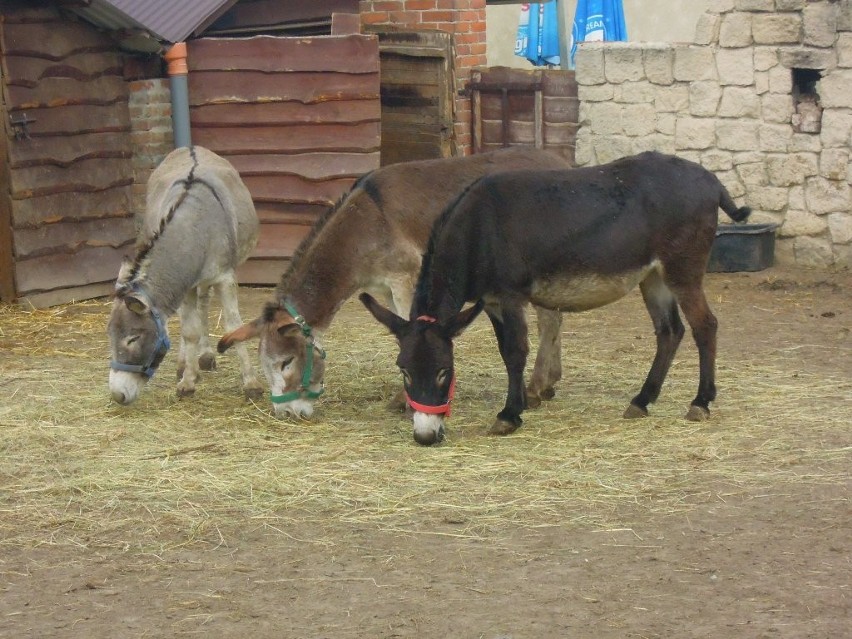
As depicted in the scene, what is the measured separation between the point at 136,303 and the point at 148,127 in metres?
4.80

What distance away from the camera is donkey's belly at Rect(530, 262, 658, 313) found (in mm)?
6516

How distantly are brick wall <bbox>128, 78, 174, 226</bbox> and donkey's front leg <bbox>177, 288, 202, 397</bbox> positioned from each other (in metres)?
3.93

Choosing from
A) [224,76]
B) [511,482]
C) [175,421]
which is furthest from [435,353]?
[224,76]

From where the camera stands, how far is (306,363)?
21.9 ft

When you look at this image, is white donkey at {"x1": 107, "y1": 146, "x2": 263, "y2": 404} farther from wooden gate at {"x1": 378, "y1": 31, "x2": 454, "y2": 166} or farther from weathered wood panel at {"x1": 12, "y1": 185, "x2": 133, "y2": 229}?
wooden gate at {"x1": 378, "y1": 31, "x2": 454, "y2": 166}

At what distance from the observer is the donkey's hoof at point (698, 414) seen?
6.59m

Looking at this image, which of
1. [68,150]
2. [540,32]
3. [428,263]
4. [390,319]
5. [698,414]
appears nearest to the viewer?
[390,319]

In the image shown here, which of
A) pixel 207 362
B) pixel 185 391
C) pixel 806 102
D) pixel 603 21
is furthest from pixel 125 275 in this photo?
pixel 603 21

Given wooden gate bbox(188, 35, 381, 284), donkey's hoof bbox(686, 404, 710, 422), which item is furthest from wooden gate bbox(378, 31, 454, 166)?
donkey's hoof bbox(686, 404, 710, 422)

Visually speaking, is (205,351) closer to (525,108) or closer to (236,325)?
(236,325)

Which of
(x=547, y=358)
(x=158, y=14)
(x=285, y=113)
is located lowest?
(x=547, y=358)

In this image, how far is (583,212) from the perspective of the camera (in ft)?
21.4

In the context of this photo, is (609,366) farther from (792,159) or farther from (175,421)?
(792,159)

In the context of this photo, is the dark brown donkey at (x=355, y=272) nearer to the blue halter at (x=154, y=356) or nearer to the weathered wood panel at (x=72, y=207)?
the blue halter at (x=154, y=356)
